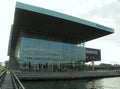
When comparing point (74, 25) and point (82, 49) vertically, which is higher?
point (74, 25)

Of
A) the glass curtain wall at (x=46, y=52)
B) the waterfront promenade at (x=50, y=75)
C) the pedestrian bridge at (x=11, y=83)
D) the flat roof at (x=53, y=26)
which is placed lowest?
the waterfront promenade at (x=50, y=75)

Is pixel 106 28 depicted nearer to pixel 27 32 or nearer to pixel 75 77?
pixel 75 77

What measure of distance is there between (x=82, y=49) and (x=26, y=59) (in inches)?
908

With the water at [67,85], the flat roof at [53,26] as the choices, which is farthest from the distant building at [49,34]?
the water at [67,85]

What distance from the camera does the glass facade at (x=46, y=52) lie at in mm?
51500

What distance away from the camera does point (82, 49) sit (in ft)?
218

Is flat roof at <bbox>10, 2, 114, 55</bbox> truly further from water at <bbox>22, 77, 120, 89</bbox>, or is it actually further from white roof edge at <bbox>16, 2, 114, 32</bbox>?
water at <bbox>22, 77, 120, 89</bbox>

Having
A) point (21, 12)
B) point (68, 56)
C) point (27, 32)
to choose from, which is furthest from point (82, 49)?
point (21, 12)

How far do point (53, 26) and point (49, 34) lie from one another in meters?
7.57

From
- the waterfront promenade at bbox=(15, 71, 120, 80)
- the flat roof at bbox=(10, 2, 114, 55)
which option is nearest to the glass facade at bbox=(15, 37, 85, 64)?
the flat roof at bbox=(10, 2, 114, 55)

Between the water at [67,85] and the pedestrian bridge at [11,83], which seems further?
the water at [67,85]

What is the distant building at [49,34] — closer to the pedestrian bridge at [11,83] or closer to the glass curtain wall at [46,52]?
the glass curtain wall at [46,52]

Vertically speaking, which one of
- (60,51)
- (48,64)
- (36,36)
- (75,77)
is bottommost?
(75,77)

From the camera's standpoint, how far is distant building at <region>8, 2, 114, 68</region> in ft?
144
